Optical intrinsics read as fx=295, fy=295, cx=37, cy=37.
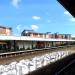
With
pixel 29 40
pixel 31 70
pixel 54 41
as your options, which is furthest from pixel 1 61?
pixel 54 41

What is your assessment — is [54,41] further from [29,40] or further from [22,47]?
[22,47]

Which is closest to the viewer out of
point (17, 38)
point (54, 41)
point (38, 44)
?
point (17, 38)

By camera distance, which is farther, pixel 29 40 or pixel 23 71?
pixel 29 40

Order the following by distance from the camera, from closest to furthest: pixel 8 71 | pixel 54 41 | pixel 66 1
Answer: pixel 8 71 < pixel 66 1 < pixel 54 41

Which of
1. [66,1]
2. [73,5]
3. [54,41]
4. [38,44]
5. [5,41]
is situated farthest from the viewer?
[54,41]

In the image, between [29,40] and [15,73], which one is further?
[29,40]

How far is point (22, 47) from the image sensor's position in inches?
3339

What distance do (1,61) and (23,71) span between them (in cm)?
1389

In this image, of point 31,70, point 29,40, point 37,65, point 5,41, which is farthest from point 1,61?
point 29,40

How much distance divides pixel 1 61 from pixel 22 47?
4173 cm

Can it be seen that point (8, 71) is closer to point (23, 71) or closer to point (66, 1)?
point (23, 71)

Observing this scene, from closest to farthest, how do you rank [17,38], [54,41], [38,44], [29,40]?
[17,38], [29,40], [38,44], [54,41]

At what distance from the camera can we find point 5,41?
243 ft

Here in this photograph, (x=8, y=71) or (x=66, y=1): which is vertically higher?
(x=66, y=1)
